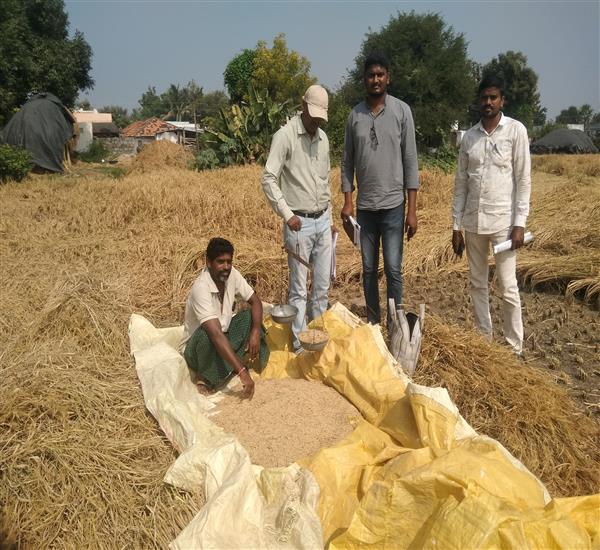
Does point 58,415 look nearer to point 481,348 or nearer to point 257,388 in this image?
point 257,388

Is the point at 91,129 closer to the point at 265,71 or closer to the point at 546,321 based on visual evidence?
the point at 265,71

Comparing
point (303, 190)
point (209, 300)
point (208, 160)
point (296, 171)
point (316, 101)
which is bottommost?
point (209, 300)

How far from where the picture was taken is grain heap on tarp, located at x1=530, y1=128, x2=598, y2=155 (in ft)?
80.9

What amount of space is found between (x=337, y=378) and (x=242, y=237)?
9.13 ft

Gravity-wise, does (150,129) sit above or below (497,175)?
above

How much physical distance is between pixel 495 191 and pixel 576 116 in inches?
3108

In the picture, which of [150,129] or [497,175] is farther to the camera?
[150,129]

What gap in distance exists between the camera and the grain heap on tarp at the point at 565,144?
80.9ft

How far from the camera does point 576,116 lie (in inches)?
2724

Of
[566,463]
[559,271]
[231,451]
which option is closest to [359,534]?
[231,451]

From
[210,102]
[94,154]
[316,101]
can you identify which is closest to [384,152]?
[316,101]

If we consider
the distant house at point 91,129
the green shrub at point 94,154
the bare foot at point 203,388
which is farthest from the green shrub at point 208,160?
the bare foot at point 203,388

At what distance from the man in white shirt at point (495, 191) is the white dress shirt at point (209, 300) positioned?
1341 mm

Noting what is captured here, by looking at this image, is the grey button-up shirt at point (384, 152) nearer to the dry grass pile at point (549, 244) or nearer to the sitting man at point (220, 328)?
the sitting man at point (220, 328)
